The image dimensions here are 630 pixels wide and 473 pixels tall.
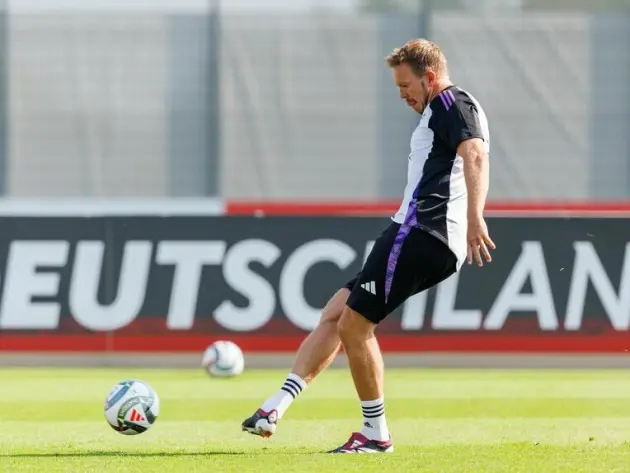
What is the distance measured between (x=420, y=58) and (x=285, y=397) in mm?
1896

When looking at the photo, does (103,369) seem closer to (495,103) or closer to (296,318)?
(296,318)

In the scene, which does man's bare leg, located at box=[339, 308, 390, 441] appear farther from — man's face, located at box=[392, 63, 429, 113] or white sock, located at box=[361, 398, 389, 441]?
man's face, located at box=[392, 63, 429, 113]

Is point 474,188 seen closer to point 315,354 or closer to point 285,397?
point 315,354

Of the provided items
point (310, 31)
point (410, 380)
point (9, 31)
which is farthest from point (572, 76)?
point (410, 380)

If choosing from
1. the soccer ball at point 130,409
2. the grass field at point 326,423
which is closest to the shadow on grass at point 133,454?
the grass field at point 326,423

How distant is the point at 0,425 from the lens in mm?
9461

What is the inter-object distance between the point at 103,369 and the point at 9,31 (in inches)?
363

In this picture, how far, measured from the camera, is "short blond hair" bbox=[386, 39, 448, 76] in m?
7.39

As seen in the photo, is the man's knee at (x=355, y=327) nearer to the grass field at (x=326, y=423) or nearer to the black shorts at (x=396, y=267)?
the black shorts at (x=396, y=267)

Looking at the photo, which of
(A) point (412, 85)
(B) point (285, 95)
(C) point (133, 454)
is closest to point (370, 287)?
(A) point (412, 85)

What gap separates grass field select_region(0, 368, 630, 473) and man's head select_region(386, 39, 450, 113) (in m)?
1.86

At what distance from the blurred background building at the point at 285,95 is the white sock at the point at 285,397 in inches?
593

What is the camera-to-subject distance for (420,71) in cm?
739

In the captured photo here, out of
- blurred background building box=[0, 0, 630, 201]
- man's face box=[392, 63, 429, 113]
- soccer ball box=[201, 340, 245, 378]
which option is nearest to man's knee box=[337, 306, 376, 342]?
man's face box=[392, 63, 429, 113]
